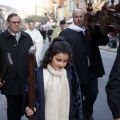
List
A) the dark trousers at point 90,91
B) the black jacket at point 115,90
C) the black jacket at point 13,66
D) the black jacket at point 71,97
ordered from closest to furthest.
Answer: the black jacket at point 115,90 < the black jacket at point 71,97 < the black jacket at point 13,66 < the dark trousers at point 90,91

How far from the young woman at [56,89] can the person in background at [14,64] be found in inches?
53.6

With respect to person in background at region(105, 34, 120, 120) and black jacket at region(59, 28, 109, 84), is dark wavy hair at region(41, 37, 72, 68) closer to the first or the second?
person in background at region(105, 34, 120, 120)

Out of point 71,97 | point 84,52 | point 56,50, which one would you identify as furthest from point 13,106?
point 56,50

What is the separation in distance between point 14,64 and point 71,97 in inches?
61.6

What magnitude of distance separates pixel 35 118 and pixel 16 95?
1556mm

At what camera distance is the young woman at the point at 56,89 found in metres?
3.39

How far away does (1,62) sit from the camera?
487cm

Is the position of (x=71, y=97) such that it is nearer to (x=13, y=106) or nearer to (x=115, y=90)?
(x=115, y=90)

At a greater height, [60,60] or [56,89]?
[60,60]

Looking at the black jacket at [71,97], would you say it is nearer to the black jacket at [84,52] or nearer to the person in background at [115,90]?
the person in background at [115,90]

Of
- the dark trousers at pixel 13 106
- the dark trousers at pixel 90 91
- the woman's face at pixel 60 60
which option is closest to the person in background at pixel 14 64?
the dark trousers at pixel 13 106

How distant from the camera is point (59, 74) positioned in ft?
11.3

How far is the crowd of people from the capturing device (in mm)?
3381

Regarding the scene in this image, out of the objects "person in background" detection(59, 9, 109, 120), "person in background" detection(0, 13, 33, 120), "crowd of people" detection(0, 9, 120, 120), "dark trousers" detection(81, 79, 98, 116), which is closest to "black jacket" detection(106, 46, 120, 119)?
"crowd of people" detection(0, 9, 120, 120)
